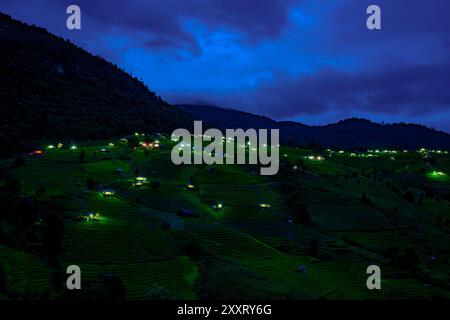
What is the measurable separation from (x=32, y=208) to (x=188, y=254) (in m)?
23.0

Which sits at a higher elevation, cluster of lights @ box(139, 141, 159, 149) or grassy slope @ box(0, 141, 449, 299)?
cluster of lights @ box(139, 141, 159, 149)

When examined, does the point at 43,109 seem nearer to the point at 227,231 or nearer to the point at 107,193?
the point at 107,193

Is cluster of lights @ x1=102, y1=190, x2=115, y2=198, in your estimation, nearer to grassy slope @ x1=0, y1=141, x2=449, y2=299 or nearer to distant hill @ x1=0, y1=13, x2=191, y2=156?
grassy slope @ x1=0, y1=141, x2=449, y2=299

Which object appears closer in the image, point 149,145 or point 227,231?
point 227,231

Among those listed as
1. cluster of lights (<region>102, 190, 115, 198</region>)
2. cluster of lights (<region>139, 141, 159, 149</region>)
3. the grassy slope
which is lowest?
the grassy slope

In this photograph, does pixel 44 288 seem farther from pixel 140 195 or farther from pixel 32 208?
pixel 140 195

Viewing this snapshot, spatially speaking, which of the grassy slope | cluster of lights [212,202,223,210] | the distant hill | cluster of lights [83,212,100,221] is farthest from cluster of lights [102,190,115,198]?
the distant hill

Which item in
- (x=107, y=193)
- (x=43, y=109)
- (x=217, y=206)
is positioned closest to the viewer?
(x=107, y=193)

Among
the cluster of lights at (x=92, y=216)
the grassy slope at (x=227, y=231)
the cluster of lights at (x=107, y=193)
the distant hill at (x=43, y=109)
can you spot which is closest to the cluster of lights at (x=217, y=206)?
the grassy slope at (x=227, y=231)

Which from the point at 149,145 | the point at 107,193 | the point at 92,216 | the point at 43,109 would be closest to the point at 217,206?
the point at 107,193

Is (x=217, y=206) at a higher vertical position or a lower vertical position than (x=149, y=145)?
→ lower

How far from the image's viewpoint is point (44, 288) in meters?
39.3
